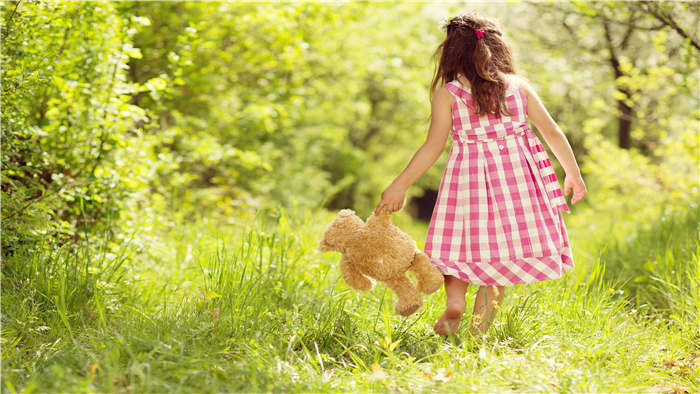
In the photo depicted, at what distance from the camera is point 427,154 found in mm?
2840

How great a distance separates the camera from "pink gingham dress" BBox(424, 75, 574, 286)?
278 cm

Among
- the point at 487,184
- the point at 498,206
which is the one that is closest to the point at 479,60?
the point at 487,184

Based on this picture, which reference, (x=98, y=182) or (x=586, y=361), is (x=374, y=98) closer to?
(x=98, y=182)

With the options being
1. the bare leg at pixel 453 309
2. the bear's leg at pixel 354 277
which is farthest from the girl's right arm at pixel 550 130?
the bear's leg at pixel 354 277

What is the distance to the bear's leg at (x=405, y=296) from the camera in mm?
2752

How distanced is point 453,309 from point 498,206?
1.84 feet

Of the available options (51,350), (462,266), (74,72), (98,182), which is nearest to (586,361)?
(462,266)

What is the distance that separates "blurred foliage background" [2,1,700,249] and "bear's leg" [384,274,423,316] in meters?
1.97

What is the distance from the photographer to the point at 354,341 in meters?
2.74

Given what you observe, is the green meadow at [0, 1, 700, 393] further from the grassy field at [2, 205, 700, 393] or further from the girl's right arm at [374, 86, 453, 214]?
the girl's right arm at [374, 86, 453, 214]

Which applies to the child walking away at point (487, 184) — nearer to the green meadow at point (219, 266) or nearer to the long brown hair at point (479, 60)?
the long brown hair at point (479, 60)

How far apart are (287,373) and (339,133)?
313 inches

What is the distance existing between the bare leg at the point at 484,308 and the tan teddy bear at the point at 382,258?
28 cm

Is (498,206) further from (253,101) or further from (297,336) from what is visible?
(253,101)
